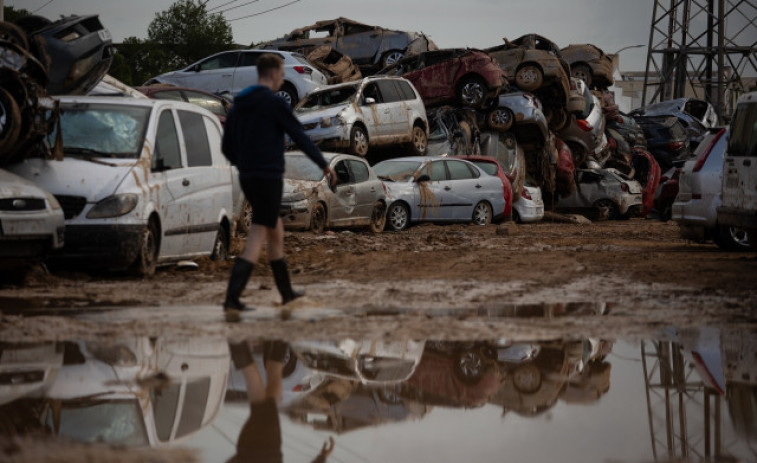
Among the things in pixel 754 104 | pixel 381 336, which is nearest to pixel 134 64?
pixel 754 104

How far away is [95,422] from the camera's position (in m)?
5.00

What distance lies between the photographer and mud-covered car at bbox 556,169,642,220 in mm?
32312

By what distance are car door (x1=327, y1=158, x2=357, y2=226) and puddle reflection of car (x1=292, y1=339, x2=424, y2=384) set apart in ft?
40.9

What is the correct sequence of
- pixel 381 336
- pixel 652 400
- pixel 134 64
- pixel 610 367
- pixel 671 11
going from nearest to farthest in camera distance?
1. pixel 652 400
2. pixel 610 367
3. pixel 381 336
4. pixel 671 11
5. pixel 134 64

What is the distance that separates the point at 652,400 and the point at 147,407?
8.07ft

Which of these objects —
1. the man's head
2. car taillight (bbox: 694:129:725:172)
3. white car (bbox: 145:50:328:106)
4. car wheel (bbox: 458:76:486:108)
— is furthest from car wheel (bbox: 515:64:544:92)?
the man's head

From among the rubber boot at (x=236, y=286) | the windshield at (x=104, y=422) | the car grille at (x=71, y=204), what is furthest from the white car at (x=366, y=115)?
the windshield at (x=104, y=422)

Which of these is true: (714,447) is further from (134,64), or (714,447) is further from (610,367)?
(134,64)

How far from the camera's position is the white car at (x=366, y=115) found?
921 inches

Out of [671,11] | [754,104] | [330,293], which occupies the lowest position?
[330,293]

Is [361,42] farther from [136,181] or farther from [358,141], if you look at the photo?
[136,181]

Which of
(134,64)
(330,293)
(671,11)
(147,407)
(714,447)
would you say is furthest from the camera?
(134,64)

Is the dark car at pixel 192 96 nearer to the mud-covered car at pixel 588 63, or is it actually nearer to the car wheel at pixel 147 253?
the car wheel at pixel 147 253

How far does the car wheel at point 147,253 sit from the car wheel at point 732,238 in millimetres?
8481
